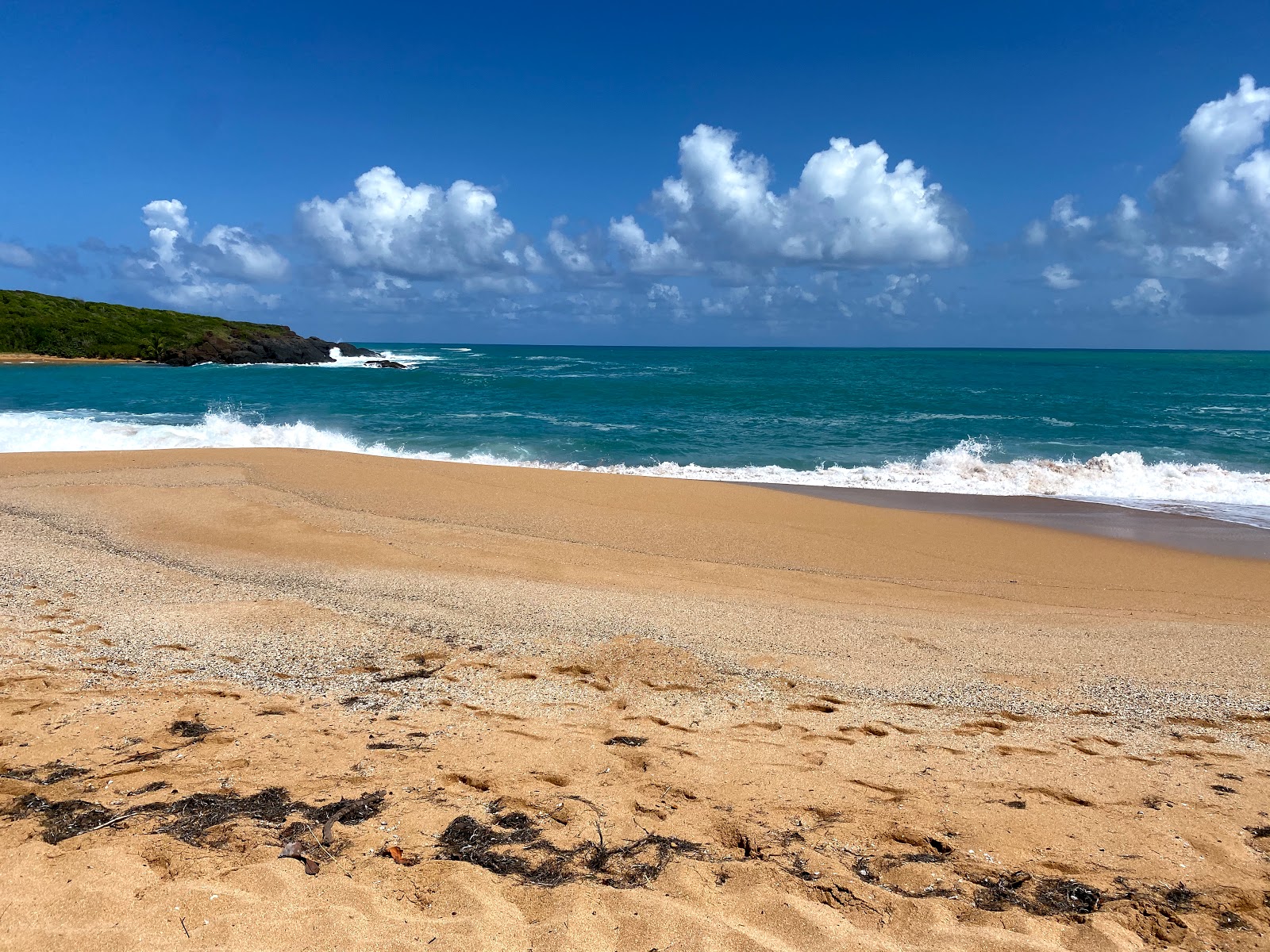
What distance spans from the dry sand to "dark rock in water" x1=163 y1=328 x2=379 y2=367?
57.3 m

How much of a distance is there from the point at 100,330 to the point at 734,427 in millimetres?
58958

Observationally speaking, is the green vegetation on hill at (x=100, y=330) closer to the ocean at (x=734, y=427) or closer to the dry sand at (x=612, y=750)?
the ocean at (x=734, y=427)

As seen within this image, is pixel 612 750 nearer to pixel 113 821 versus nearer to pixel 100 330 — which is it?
pixel 113 821

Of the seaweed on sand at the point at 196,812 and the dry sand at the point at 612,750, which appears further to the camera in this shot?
the seaweed on sand at the point at 196,812

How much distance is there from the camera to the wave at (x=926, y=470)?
15320 mm

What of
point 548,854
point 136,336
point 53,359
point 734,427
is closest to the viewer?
point 548,854

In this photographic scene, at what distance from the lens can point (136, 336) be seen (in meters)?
62.0

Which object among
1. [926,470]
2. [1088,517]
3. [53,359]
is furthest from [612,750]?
[53,359]

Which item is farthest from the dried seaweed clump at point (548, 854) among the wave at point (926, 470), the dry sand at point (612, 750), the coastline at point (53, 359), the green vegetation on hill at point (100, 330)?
the green vegetation on hill at point (100, 330)

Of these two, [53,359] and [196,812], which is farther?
[53,359]

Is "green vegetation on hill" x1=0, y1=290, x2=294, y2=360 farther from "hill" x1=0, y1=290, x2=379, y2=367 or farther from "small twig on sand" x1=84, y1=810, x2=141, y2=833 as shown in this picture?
"small twig on sand" x1=84, y1=810, x2=141, y2=833

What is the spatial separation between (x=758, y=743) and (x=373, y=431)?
71.6 ft

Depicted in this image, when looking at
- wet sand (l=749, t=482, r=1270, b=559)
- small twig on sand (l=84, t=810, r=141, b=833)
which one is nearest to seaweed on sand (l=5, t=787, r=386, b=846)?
small twig on sand (l=84, t=810, r=141, b=833)

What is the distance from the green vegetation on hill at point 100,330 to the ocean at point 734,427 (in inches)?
394
